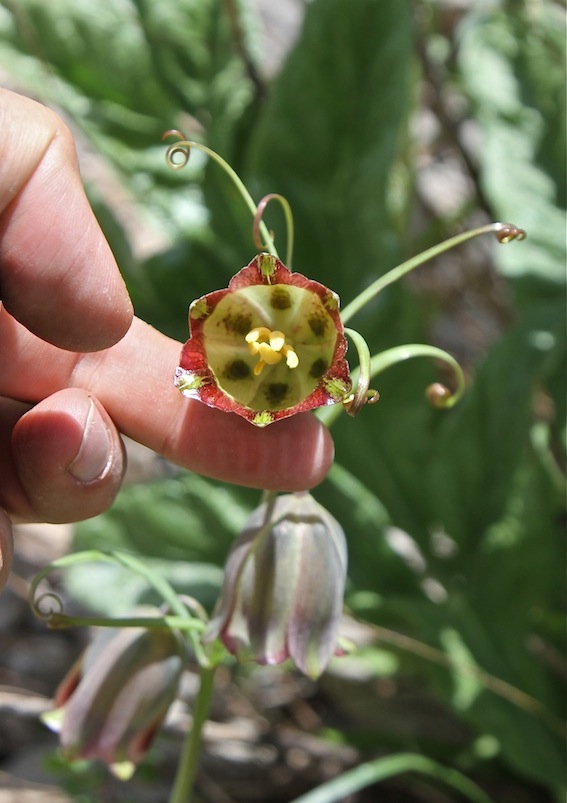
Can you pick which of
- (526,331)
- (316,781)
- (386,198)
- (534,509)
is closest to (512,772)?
(316,781)

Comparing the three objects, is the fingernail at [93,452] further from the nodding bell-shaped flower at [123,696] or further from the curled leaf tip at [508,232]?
the curled leaf tip at [508,232]

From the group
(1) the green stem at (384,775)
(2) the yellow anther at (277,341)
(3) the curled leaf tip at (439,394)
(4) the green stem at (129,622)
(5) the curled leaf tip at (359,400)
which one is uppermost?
(5) the curled leaf tip at (359,400)

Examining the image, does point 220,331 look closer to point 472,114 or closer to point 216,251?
point 216,251

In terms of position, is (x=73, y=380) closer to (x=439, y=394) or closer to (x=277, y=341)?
(x=277, y=341)

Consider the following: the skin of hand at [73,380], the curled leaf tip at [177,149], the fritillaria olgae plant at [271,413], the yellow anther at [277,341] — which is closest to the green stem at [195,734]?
the fritillaria olgae plant at [271,413]

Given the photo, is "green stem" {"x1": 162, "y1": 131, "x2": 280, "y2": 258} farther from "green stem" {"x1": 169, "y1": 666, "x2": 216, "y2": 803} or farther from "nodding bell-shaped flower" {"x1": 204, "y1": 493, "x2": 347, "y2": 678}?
"green stem" {"x1": 169, "y1": 666, "x2": 216, "y2": 803}

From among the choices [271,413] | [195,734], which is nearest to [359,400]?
[271,413]
